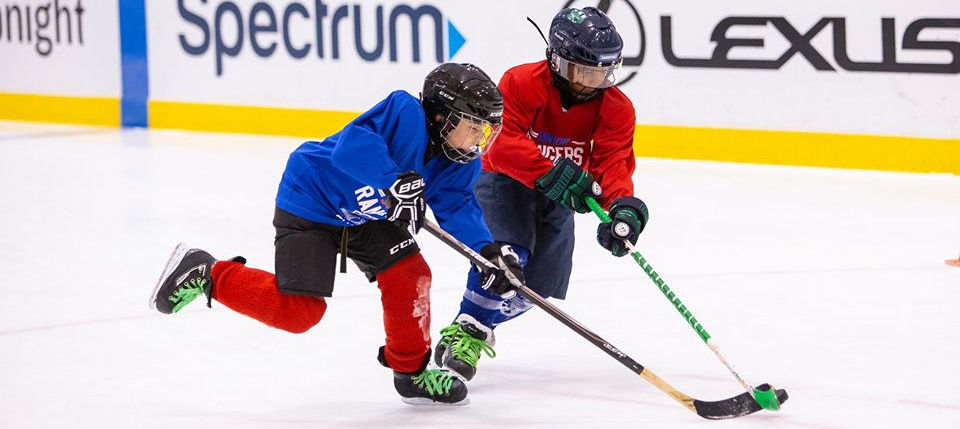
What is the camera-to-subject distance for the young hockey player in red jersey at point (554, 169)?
3264mm

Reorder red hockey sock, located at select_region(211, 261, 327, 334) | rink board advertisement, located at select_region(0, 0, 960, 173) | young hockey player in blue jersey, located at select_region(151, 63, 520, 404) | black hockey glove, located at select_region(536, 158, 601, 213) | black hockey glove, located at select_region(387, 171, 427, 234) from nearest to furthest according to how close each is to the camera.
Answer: black hockey glove, located at select_region(387, 171, 427, 234)
young hockey player in blue jersey, located at select_region(151, 63, 520, 404)
red hockey sock, located at select_region(211, 261, 327, 334)
black hockey glove, located at select_region(536, 158, 601, 213)
rink board advertisement, located at select_region(0, 0, 960, 173)

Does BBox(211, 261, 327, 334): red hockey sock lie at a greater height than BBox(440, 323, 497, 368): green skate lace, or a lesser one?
greater

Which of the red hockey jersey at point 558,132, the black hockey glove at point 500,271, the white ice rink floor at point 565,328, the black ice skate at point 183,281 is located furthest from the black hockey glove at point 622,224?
the black ice skate at point 183,281

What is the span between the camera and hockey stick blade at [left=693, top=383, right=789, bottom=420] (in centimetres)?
298

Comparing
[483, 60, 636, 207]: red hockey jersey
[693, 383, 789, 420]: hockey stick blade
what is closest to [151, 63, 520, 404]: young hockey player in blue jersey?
[483, 60, 636, 207]: red hockey jersey

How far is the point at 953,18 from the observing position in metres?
6.37

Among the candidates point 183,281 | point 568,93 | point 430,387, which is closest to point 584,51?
point 568,93

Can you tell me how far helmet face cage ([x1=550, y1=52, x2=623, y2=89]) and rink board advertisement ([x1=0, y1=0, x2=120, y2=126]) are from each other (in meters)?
6.41

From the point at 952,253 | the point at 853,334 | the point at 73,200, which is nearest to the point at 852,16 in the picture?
the point at 952,253

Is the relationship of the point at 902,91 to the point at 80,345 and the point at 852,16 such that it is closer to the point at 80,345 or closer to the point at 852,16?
the point at 852,16

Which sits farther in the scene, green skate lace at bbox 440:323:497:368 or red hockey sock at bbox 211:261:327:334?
green skate lace at bbox 440:323:497:368

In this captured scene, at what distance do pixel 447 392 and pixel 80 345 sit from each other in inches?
45.9

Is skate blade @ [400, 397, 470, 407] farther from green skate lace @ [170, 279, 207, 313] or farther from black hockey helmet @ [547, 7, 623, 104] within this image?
black hockey helmet @ [547, 7, 623, 104]

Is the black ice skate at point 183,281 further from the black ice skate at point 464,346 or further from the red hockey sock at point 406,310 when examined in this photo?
the black ice skate at point 464,346
